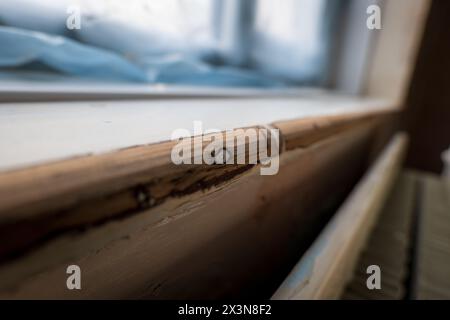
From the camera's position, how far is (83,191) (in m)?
0.13

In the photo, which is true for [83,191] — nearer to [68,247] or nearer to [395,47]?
[68,247]

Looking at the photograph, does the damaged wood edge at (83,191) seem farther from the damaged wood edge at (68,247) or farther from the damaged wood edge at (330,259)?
the damaged wood edge at (330,259)

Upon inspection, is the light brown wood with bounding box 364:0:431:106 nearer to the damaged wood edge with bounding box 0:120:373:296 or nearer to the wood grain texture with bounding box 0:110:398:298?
the wood grain texture with bounding box 0:110:398:298

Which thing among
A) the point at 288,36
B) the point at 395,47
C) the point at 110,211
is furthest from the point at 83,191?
the point at 395,47

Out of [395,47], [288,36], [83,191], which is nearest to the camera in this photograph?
[83,191]

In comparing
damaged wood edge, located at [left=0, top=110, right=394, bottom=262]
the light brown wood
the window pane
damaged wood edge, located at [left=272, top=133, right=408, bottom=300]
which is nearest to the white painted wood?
damaged wood edge, located at [left=0, top=110, right=394, bottom=262]

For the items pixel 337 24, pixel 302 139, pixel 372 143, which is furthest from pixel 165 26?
pixel 372 143

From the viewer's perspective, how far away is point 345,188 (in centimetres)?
110

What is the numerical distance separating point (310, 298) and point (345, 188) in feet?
2.68

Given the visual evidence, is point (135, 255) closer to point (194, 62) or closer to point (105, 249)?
point (105, 249)

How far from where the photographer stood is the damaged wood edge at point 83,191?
116 mm

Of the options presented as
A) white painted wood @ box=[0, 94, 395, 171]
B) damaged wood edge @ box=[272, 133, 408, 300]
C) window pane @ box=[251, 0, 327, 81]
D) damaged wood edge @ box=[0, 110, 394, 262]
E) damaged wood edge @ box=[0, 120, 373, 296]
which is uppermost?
window pane @ box=[251, 0, 327, 81]

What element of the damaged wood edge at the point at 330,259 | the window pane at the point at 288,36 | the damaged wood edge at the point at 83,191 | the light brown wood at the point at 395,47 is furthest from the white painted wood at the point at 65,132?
the light brown wood at the point at 395,47

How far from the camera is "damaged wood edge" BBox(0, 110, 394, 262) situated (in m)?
0.12
